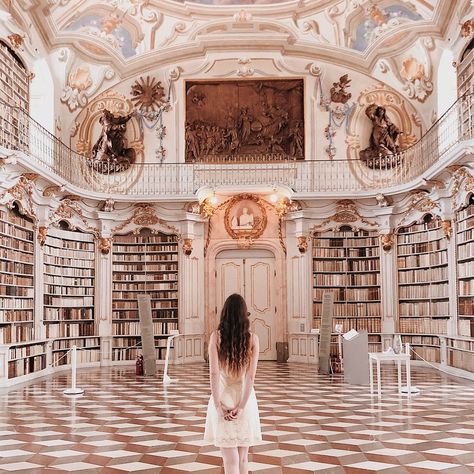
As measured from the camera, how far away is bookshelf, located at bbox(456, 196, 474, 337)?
12.0 metres

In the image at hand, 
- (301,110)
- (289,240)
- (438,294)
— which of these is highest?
(301,110)

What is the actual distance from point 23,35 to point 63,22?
42.5 inches

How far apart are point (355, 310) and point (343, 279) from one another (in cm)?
72

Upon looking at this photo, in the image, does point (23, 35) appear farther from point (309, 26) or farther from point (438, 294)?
point (438, 294)

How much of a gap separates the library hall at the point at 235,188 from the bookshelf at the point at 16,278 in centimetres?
5

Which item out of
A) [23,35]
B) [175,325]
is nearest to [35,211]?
[23,35]

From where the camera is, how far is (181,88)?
643 inches

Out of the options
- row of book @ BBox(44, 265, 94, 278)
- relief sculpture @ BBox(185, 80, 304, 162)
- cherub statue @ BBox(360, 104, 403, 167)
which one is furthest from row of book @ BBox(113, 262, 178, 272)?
cherub statue @ BBox(360, 104, 403, 167)

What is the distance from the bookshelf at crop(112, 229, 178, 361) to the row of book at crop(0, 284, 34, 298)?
2.84 metres

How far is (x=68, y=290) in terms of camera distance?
48.7 ft

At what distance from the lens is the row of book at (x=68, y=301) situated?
14.1 meters

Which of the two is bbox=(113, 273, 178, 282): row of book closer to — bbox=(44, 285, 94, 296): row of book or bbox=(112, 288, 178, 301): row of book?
bbox=(112, 288, 178, 301): row of book

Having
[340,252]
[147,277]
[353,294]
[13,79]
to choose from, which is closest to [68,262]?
[147,277]

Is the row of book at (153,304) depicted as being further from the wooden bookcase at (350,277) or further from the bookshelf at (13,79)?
the bookshelf at (13,79)
